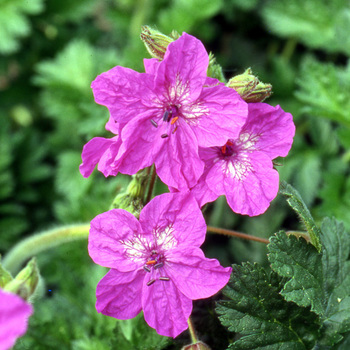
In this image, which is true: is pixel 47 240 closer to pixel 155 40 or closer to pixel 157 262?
pixel 157 262

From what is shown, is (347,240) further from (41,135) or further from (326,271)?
(41,135)

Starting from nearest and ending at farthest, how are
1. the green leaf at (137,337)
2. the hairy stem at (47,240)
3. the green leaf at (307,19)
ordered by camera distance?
the green leaf at (137,337)
the hairy stem at (47,240)
the green leaf at (307,19)

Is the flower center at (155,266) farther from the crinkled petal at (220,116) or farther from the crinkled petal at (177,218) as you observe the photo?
the crinkled petal at (220,116)

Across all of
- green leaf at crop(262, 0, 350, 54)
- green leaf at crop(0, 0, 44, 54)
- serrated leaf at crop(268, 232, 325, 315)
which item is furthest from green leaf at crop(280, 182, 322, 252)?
green leaf at crop(0, 0, 44, 54)

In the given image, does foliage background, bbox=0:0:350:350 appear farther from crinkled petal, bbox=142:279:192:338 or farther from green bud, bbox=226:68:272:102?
green bud, bbox=226:68:272:102

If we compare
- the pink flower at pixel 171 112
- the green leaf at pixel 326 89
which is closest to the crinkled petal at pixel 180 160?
the pink flower at pixel 171 112
